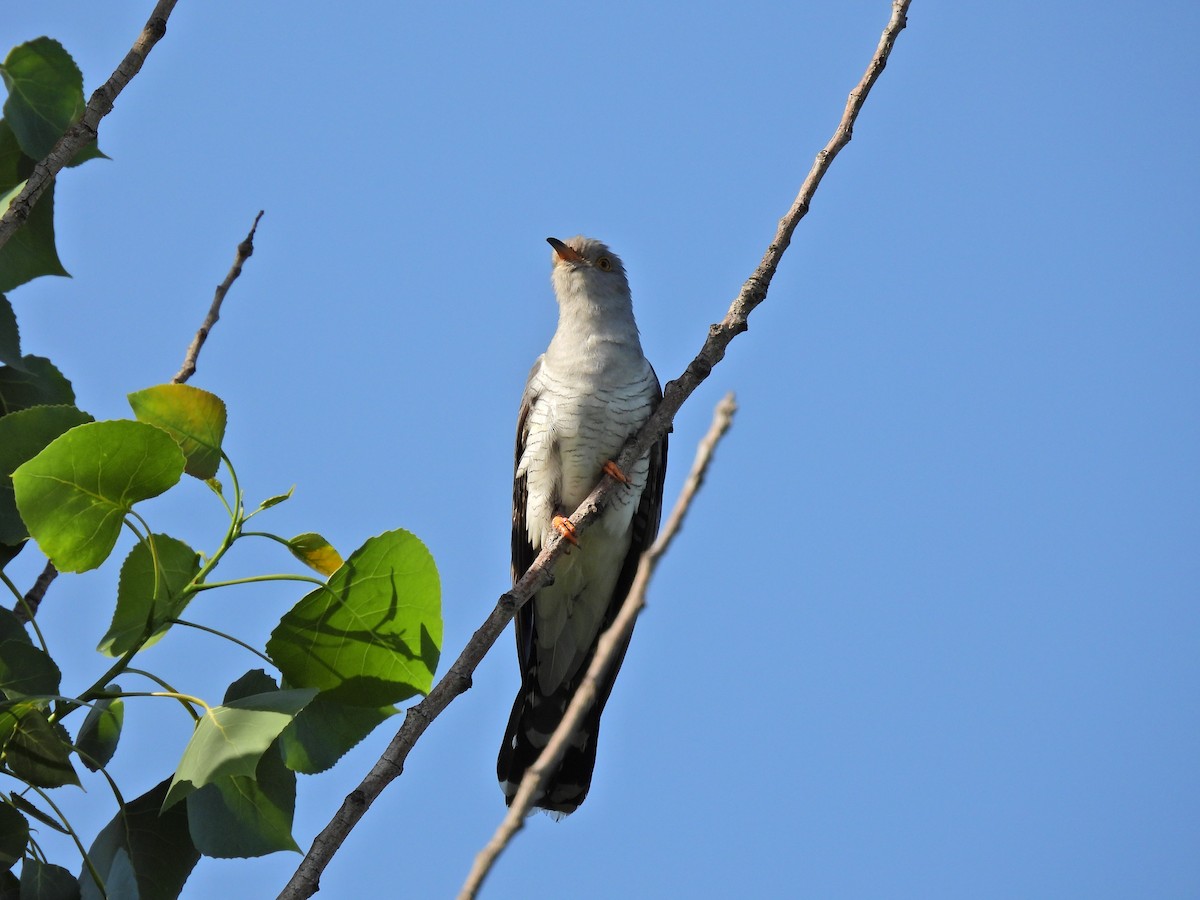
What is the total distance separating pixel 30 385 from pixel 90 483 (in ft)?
1.93

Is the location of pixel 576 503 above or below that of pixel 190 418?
above

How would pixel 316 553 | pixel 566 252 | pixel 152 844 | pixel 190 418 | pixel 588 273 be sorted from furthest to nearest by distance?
pixel 566 252
pixel 588 273
pixel 316 553
pixel 190 418
pixel 152 844

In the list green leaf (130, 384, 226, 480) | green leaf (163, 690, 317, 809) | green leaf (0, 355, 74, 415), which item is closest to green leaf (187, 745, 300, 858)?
green leaf (163, 690, 317, 809)

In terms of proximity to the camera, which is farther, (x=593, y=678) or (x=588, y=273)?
(x=588, y=273)

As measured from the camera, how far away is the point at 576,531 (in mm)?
2805

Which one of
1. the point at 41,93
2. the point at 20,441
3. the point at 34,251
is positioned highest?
the point at 41,93

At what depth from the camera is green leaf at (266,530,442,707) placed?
2396 millimetres

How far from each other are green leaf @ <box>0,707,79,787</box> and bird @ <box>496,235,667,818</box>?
2.32 meters

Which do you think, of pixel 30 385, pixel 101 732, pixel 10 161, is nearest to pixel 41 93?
pixel 10 161

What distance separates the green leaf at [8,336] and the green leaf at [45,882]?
112cm

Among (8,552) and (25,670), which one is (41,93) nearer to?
(8,552)

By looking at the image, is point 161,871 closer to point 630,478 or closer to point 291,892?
point 291,892

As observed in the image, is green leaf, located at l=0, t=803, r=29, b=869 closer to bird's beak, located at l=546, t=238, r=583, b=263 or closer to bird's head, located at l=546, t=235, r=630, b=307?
bird's head, located at l=546, t=235, r=630, b=307

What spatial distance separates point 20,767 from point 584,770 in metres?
2.62
